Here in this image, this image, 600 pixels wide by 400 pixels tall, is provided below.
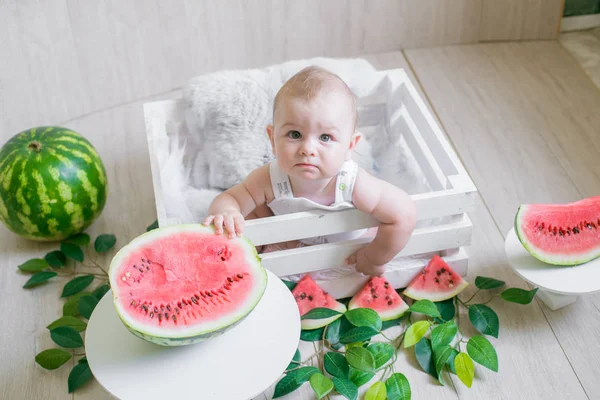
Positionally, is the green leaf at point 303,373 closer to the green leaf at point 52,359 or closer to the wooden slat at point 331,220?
the wooden slat at point 331,220

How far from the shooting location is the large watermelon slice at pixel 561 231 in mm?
1431

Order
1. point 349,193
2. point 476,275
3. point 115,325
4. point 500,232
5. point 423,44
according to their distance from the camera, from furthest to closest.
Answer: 1. point 423,44
2. point 500,232
3. point 476,275
4. point 349,193
5. point 115,325

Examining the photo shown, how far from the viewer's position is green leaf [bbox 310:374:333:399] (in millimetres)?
1310

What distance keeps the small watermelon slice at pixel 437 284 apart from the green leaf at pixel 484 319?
0.06 meters

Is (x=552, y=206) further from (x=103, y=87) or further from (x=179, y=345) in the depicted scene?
(x=103, y=87)

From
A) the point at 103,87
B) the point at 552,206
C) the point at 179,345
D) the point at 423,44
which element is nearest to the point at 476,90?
the point at 423,44

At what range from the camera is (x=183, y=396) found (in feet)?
3.59

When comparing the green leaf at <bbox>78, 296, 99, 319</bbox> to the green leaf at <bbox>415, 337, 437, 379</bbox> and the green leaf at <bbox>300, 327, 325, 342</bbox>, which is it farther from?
the green leaf at <bbox>415, 337, 437, 379</bbox>

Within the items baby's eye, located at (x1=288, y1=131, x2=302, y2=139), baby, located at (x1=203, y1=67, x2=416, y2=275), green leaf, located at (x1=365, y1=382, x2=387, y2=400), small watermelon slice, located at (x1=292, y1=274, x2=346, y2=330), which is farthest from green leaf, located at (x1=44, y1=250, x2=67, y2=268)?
green leaf, located at (x1=365, y1=382, x2=387, y2=400)

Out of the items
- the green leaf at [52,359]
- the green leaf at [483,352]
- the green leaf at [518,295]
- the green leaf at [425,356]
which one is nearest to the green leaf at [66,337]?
the green leaf at [52,359]

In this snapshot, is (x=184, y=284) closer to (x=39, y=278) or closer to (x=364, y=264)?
(x=364, y=264)

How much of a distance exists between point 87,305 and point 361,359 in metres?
0.61

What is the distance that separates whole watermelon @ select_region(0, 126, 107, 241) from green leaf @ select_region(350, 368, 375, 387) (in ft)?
2.47

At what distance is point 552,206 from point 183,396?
34.8 inches
